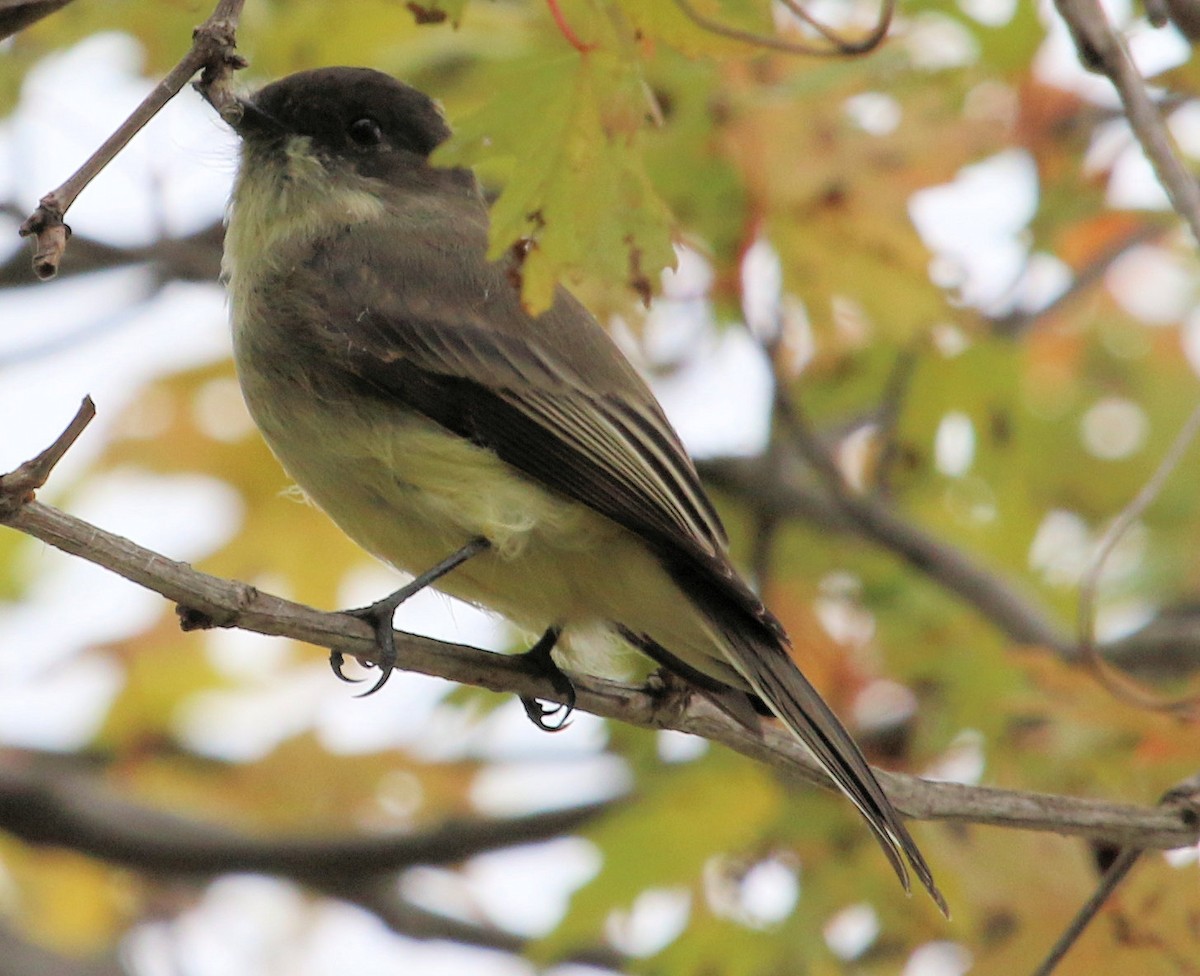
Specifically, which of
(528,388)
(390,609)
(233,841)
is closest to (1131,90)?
(528,388)

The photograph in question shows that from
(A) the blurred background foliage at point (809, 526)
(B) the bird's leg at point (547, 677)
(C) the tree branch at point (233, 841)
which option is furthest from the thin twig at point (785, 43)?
(C) the tree branch at point (233, 841)

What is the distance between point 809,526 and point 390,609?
2.34 metres

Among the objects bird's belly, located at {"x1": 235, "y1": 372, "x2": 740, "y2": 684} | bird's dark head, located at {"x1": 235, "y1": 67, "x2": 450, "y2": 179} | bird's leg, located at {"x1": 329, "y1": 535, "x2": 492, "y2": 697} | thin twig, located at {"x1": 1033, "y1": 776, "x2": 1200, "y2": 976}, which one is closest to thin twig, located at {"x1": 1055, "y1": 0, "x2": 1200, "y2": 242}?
thin twig, located at {"x1": 1033, "y1": 776, "x2": 1200, "y2": 976}

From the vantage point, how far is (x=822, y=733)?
291cm

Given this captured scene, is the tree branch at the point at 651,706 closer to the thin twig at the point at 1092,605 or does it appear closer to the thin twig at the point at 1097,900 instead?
the thin twig at the point at 1097,900

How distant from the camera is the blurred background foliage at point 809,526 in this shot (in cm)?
371

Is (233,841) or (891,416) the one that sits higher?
(891,416)

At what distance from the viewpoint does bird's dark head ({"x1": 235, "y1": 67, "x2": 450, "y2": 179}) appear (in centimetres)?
381

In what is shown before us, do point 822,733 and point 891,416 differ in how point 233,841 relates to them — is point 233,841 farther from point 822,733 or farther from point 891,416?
point 822,733

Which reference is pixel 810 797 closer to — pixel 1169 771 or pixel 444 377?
pixel 1169 771

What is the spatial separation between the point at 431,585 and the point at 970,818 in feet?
3.83

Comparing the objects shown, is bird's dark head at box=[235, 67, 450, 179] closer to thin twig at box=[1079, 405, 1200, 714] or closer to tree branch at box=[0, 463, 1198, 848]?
tree branch at box=[0, 463, 1198, 848]

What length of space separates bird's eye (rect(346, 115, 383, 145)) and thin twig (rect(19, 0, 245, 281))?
1.53 meters

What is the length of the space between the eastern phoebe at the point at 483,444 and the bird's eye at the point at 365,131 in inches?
10.7
